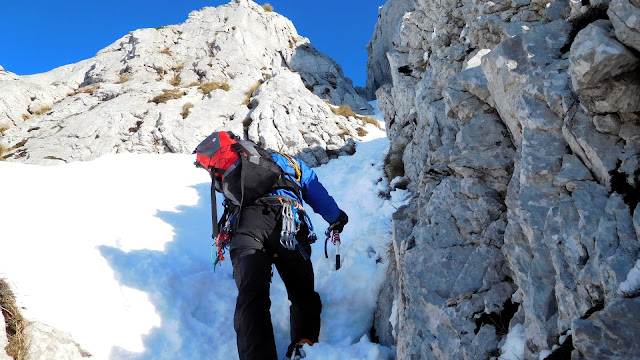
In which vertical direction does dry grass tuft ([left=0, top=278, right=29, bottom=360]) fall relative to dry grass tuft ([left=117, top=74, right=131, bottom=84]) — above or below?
below

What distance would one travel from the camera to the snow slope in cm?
489

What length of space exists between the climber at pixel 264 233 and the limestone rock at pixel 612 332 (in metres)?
3.24

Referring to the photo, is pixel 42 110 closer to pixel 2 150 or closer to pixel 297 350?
pixel 2 150

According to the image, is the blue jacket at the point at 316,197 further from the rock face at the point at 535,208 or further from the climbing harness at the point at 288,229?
the rock face at the point at 535,208

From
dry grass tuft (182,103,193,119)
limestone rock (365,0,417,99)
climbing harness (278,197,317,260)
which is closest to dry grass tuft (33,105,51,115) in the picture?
dry grass tuft (182,103,193,119)

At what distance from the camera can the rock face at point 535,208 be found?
2.43 m

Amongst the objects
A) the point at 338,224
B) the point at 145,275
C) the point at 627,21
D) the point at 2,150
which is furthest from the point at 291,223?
the point at 2,150

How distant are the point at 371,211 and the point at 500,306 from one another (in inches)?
233

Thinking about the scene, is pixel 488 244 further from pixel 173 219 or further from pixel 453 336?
pixel 173 219

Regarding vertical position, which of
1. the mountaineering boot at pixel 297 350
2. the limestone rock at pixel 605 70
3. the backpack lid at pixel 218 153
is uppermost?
the backpack lid at pixel 218 153

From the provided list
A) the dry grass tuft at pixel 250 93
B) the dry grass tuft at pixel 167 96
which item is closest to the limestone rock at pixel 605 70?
the dry grass tuft at pixel 250 93

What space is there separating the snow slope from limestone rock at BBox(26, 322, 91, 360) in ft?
0.49

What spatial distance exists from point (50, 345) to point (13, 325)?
0.54m

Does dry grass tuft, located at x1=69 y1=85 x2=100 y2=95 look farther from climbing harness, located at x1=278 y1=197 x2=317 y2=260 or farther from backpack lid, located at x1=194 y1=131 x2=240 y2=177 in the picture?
climbing harness, located at x1=278 y1=197 x2=317 y2=260
